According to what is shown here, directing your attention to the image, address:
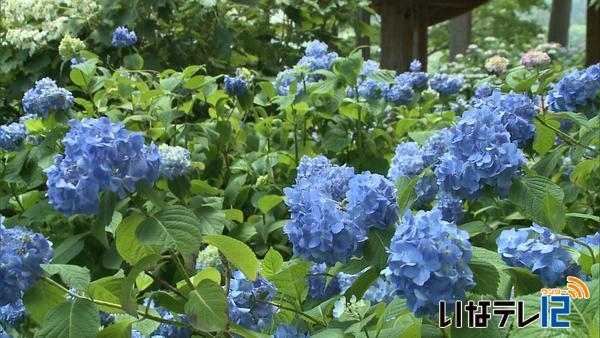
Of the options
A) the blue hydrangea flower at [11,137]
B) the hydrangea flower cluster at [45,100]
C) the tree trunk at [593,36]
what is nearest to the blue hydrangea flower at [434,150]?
the hydrangea flower cluster at [45,100]

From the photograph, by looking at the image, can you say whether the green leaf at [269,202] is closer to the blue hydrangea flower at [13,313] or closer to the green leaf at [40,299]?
the blue hydrangea flower at [13,313]

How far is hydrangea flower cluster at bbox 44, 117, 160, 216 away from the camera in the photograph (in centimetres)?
127

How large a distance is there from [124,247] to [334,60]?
66.9 inches

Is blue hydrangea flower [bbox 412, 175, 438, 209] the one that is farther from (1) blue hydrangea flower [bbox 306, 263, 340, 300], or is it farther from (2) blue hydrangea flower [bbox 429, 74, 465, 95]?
(2) blue hydrangea flower [bbox 429, 74, 465, 95]

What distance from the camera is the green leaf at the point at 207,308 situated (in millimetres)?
1281

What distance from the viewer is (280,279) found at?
1.47 meters

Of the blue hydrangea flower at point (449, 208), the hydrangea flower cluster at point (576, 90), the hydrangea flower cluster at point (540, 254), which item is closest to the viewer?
the hydrangea flower cluster at point (540, 254)

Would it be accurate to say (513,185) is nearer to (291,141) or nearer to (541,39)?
(291,141)

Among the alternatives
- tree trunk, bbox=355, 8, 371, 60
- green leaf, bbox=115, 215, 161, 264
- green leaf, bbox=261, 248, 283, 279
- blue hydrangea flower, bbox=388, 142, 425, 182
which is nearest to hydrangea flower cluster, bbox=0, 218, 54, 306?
green leaf, bbox=115, 215, 161, 264

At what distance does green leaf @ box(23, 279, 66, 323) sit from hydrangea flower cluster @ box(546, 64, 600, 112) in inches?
64.6

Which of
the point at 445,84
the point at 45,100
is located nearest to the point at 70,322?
the point at 45,100

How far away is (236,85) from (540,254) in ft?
5.83

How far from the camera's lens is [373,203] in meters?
1.31

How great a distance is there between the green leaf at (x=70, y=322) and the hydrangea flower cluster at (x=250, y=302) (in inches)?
12.2
